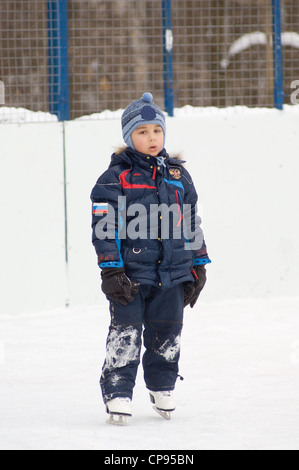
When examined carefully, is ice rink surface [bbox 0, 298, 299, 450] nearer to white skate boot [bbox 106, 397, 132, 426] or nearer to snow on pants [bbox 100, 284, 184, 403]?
white skate boot [bbox 106, 397, 132, 426]

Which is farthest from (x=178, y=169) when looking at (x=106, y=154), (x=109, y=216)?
(x=106, y=154)

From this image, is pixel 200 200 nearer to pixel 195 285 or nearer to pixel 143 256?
pixel 195 285

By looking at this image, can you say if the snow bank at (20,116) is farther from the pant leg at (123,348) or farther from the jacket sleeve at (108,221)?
the pant leg at (123,348)

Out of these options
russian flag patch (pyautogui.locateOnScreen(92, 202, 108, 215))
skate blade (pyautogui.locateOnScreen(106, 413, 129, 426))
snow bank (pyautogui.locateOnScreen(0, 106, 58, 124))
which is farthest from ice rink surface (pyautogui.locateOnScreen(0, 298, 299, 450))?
snow bank (pyautogui.locateOnScreen(0, 106, 58, 124))

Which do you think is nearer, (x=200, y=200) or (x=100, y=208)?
(x=100, y=208)

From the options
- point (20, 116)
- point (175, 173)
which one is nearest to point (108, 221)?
point (175, 173)

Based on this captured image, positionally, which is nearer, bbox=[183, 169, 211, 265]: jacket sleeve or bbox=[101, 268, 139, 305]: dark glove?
bbox=[101, 268, 139, 305]: dark glove

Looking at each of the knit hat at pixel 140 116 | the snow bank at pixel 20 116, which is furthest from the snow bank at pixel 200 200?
the knit hat at pixel 140 116

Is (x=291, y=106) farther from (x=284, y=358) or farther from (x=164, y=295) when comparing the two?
(x=164, y=295)

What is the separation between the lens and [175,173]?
159 inches

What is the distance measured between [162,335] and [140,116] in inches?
40.5

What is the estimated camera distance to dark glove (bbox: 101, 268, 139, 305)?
149 inches

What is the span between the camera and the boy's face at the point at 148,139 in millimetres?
3990

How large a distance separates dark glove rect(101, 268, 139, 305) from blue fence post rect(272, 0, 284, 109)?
Answer: 3754 mm
